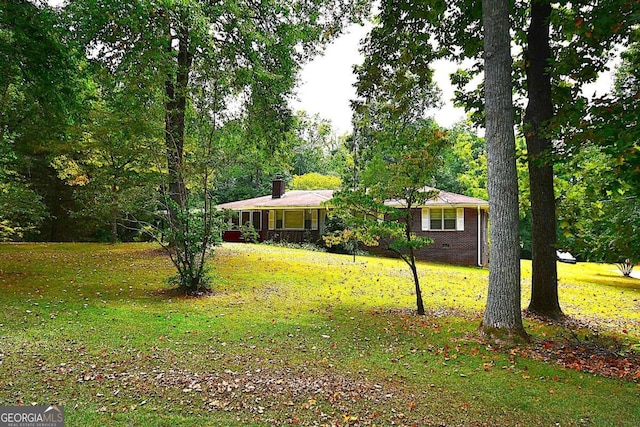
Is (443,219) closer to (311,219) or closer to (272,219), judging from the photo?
(311,219)

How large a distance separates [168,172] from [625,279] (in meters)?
19.7

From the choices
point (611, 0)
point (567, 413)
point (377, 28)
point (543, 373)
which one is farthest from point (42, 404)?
point (377, 28)

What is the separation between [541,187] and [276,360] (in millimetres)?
6115

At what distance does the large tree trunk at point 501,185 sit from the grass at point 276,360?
21.7 inches

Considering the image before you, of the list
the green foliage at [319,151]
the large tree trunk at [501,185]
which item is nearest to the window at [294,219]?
the green foliage at [319,151]

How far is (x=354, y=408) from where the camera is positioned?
3764 mm

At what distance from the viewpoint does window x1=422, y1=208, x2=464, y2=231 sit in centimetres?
2031

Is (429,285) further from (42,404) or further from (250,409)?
(42,404)

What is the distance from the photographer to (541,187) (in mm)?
7844

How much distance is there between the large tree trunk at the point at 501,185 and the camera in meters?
5.87

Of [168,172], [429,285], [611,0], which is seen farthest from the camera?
[429,285]

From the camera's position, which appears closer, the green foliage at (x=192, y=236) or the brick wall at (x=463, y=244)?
Answer: the green foliage at (x=192, y=236)

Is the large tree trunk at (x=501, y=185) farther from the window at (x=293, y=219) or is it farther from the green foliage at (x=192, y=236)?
the window at (x=293, y=219)

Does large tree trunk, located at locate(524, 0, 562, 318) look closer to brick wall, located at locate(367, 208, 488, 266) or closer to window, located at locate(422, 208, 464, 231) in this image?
brick wall, located at locate(367, 208, 488, 266)
